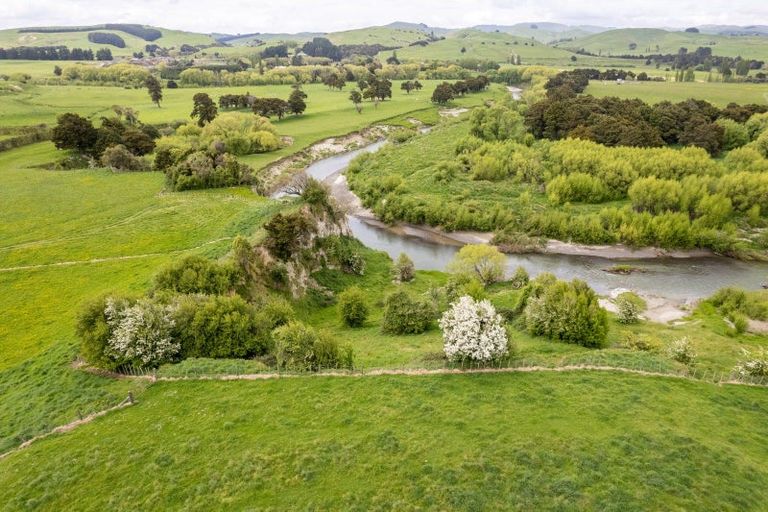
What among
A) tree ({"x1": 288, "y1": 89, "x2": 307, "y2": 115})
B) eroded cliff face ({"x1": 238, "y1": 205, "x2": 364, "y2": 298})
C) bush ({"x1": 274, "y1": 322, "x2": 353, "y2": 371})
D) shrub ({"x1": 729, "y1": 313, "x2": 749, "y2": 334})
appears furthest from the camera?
tree ({"x1": 288, "y1": 89, "x2": 307, "y2": 115})

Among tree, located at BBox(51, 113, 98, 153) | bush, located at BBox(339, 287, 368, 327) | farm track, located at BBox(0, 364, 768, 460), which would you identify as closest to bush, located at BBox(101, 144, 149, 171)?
tree, located at BBox(51, 113, 98, 153)

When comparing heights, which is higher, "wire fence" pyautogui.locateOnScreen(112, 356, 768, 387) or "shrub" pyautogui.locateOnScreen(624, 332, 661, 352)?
"wire fence" pyautogui.locateOnScreen(112, 356, 768, 387)

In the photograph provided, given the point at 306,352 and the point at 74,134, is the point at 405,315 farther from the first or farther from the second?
the point at 74,134

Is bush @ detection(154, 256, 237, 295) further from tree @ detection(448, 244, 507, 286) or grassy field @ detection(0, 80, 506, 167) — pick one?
grassy field @ detection(0, 80, 506, 167)

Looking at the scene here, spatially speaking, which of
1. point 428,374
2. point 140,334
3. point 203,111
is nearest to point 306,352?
point 428,374

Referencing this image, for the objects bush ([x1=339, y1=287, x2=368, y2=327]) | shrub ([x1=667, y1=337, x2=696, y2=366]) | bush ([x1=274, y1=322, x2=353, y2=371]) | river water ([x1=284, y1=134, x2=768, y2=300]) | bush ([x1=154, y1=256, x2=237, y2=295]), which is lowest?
river water ([x1=284, y1=134, x2=768, y2=300])

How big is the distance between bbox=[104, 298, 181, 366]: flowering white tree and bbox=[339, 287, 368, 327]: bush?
2048 cm

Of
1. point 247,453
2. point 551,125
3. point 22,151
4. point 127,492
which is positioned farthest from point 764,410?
point 22,151

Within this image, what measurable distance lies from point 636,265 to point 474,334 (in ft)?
185

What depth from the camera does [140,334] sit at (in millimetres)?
37438

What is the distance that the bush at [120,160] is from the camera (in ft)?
359

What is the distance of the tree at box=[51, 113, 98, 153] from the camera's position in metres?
113

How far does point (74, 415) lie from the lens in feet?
107

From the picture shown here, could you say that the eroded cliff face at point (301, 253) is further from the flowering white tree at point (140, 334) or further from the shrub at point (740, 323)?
the shrub at point (740, 323)
